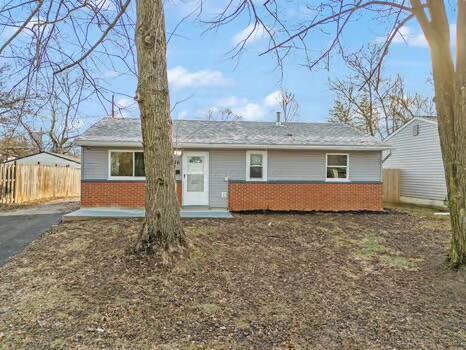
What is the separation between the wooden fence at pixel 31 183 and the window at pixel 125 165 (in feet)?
21.1

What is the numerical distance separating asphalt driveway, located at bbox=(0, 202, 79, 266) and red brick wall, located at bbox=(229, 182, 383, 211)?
578cm

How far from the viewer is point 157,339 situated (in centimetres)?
346

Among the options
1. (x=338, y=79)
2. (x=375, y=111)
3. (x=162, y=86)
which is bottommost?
(x=162, y=86)

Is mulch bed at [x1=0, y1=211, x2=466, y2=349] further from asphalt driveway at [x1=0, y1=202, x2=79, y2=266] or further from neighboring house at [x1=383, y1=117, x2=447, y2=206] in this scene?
neighboring house at [x1=383, y1=117, x2=447, y2=206]

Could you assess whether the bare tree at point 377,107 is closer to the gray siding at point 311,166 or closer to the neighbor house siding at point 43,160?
the gray siding at point 311,166

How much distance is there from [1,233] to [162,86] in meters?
5.99

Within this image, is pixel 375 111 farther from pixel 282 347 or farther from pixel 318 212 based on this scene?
pixel 282 347

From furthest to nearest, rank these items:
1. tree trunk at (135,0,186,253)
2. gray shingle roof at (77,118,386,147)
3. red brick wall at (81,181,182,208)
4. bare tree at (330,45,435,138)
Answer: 1. bare tree at (330,45,435,138)
2. gray shingle roof at (77,118,386,147)
3. red brick wall at (81,181,182,208)
4. tree trunk at (135,0,186,253)

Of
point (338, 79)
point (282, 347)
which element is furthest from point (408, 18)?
point (338, 79)

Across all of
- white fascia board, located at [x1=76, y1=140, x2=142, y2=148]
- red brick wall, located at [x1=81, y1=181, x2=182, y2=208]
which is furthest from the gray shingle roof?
red brick wall, located at [x1=81, y1=181, x2=182, y2=208]

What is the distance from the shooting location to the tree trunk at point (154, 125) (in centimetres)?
571

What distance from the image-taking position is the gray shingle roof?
470 inches

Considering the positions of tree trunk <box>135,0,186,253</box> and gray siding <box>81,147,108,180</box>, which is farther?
gray siding <box>81,147,108,180</box>

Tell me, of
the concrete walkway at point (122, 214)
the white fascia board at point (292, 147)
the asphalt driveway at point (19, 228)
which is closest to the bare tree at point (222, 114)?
the white fascia board at point (292, 147)
